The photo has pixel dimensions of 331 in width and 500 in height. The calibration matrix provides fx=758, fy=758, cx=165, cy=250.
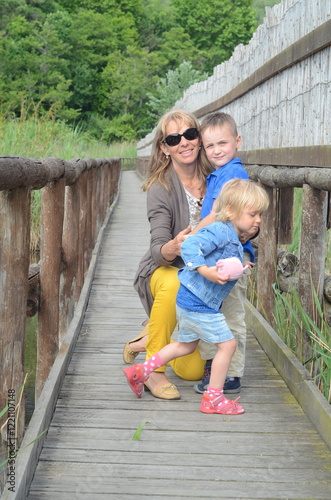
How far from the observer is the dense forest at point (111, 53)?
56.7m

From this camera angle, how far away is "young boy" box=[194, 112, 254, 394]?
147 inches

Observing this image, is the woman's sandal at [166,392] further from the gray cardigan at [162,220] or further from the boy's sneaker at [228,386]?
the gray cardigan at [162,220]

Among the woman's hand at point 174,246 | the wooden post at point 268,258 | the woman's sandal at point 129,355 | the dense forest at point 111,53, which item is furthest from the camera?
the dense forest at point 111,53

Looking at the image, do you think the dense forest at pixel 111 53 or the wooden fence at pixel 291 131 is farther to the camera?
the dense forest at pixel 111 53

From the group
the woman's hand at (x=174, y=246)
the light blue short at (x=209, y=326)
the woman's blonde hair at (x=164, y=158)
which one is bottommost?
the light blue short at (x=209, y=326)

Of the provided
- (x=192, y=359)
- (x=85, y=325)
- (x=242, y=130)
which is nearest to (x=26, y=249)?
(x=192, y=359)

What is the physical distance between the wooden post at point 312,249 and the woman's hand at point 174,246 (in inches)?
25.0

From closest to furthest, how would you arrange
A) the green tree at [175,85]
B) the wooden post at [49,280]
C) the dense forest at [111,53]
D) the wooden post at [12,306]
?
1. the wooden post at [12,306]
2. the wooden post at [49,280]
3. the green tree at [175,85]
4. the dense forest at [111,53]

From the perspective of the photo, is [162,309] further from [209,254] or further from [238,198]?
[238,198]

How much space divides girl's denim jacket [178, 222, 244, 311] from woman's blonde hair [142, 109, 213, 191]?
57 centimetres

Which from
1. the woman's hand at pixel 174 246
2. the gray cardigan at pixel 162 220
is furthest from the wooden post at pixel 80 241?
the woman's hand at pixel 174 246

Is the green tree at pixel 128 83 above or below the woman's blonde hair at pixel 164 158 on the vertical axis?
above

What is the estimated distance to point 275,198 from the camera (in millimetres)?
4980

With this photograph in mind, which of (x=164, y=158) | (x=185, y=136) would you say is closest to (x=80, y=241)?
(x=164, y=158)
